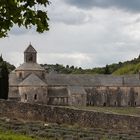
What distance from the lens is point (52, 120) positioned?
3878 cm

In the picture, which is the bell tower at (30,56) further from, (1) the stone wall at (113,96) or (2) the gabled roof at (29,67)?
(1) the stone wall at (113,96)

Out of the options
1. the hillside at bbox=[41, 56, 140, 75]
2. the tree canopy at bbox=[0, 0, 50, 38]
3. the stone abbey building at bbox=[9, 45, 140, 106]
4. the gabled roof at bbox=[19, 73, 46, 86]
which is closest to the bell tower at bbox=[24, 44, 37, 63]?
the stone abbey building at bbox=[9, 45, 140, 106]

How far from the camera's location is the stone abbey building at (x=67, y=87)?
81.2 m

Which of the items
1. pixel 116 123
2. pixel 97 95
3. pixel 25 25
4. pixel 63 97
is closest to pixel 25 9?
pixel 25 25

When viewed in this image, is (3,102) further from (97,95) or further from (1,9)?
(97,95)

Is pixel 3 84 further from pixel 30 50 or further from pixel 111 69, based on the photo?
pixel 111 69

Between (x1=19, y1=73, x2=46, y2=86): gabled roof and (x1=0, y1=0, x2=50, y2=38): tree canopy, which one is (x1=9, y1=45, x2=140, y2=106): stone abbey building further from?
(x1=0, y1=0, x2=50, y2=38): tree canopy

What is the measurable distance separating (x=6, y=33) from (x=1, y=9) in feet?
1.81

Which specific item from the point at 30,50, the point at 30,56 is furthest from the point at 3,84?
the point at 30,50

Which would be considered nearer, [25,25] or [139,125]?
[25,25]

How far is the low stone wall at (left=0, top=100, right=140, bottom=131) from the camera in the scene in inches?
1469

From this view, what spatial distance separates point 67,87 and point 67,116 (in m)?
48.2

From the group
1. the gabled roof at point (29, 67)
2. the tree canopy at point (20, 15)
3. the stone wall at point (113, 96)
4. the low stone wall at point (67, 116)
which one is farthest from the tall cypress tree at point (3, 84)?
the tree canopy at point (20, 15)

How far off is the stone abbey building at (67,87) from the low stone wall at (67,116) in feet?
133
